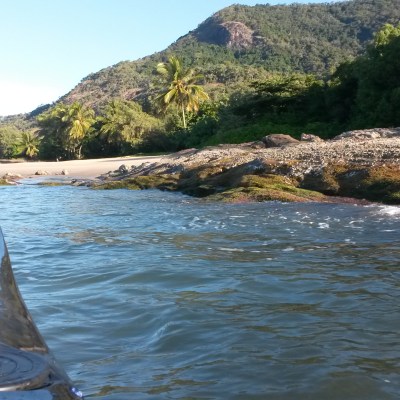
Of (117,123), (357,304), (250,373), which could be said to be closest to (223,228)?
(357,304)

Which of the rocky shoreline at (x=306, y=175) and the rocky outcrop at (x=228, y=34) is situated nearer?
the rocky shoreline at (x=306, y=175)

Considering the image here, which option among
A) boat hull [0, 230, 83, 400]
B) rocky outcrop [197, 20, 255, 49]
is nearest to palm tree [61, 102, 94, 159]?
boat hull [0, 230, 83, 400]

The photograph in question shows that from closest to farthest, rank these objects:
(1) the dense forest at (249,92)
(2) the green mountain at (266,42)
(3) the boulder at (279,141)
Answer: (3) the boulder at (279,141) → (1) the dense forest at (249,92) → (2) the green mountain at (266,42)

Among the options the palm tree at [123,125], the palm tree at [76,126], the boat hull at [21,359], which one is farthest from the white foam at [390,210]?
the palm tree at [76,126]

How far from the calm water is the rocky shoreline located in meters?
3.61

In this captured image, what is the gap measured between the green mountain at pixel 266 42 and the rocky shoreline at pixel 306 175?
7551cm

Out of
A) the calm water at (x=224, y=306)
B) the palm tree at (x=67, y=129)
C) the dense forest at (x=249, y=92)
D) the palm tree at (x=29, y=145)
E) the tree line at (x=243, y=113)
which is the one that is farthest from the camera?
the palm tree at (x=29, y=145)

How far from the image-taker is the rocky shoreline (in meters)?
15.4

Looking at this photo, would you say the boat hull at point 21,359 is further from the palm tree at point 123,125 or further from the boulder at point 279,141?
the palm tree at point 123,125

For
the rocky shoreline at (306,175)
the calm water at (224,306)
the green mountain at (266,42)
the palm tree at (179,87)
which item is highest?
the green mountain at (266,42)

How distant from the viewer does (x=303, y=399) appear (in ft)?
11.1

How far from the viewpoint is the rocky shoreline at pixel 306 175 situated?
1539cm

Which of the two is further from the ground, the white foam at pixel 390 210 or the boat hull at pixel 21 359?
the boat hull at pixel 21 359

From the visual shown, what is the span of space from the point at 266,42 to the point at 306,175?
118 metres
